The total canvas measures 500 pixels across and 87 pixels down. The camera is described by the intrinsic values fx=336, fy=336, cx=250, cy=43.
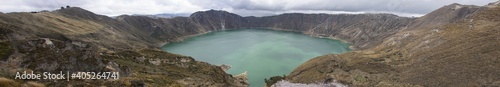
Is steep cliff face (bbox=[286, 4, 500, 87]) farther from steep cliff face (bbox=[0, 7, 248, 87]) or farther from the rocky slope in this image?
steep cliff face (bbox=[0, 7, 248, 87])

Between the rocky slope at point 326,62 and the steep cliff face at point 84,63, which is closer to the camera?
the steep cliff face at point 84,63

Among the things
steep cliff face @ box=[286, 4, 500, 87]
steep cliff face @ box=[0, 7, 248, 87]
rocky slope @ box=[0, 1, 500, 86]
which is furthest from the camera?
steep cliff face @ box=[286, 4, 500, 87]

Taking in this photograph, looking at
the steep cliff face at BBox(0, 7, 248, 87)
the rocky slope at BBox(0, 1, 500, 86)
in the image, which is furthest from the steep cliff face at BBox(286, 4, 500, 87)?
the steep cliff face at BBox(0, 7, 248, 87)

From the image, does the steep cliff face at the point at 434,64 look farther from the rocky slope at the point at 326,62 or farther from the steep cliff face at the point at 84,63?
the steep cliff face at the point at 84,63

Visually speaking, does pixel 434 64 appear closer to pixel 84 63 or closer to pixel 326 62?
pixel 326 62

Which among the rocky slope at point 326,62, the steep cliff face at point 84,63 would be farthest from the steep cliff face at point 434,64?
the steep cliff face at point 84,63

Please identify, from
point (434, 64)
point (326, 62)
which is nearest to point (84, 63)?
point (326, 62)

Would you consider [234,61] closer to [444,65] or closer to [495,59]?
[444,65]

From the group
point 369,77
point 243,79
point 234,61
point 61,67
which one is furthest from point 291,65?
point 61,67
